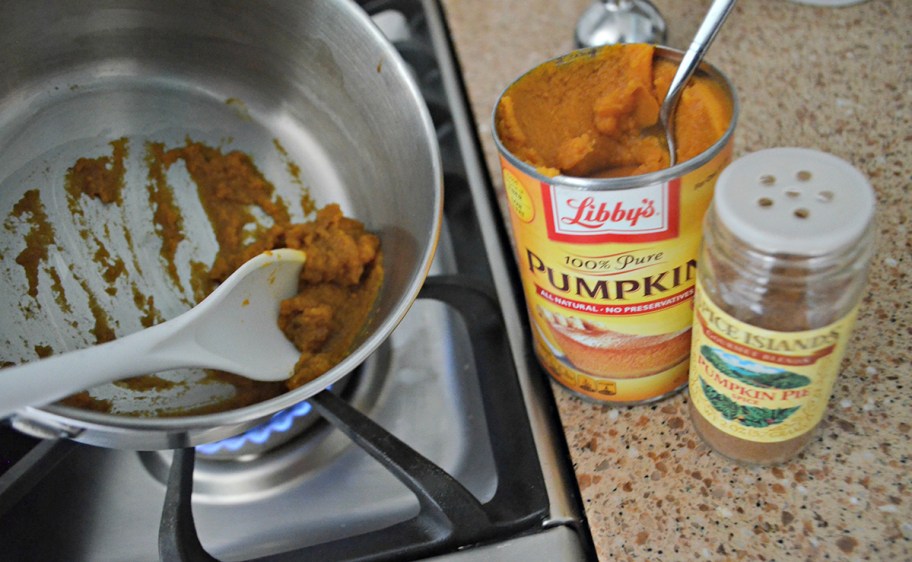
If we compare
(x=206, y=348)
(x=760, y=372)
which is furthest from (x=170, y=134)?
(x=760, y=372)

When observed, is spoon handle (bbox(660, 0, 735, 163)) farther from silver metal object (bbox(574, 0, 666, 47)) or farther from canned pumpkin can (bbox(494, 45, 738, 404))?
silver metal object (bbox(574, 0, 666, 47))

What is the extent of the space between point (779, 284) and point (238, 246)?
0.46m

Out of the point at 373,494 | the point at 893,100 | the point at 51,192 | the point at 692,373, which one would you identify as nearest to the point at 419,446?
the point at 373,494

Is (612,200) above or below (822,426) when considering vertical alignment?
above

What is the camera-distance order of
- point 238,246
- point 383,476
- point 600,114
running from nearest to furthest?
1. point 600,114
2. point 383,476
3. point 238,246

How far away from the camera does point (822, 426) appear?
1.45 ft

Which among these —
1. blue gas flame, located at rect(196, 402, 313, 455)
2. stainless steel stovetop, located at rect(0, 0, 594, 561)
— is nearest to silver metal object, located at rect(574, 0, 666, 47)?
stainless steel stovetop, located at rect(0, 0, 594, 561)

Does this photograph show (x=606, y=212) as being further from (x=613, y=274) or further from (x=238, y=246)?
(x=238, y=246)

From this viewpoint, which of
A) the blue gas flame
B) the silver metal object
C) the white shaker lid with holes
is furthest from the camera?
the silver metal object

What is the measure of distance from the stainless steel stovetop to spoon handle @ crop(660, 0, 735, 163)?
0.21 meters

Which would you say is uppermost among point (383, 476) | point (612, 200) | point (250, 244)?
point (612, 200)

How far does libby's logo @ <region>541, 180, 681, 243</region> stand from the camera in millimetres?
355

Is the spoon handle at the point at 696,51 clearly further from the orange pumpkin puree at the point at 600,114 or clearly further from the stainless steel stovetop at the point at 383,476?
the stainless steel stovetop at the point at 383,476

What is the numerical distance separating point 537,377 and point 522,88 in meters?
→ 0.21
